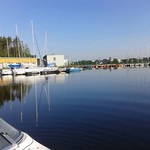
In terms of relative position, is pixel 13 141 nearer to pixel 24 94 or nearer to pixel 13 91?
pixel 24 94

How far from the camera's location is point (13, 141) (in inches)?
186

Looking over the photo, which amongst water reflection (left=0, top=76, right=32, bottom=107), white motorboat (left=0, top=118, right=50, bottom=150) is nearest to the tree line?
water reflection (left=0, top=76, right=32, bottom=107)

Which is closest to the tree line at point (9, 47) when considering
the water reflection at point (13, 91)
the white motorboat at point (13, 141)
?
the water reflection at point (13, 91)

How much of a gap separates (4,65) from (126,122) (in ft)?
298

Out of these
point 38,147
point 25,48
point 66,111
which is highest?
point 25,48

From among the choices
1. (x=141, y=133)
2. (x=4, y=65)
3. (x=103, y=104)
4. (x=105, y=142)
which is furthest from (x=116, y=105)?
(x=4, y=65)

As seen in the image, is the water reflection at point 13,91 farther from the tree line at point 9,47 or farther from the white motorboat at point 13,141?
the tree line at point 9,47

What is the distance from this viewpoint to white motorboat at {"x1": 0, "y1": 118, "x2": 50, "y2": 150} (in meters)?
4.54

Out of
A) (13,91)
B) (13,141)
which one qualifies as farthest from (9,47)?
(13,141)

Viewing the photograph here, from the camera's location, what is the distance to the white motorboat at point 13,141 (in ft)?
14.9

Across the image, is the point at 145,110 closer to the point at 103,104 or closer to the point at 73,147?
the point at 103,104

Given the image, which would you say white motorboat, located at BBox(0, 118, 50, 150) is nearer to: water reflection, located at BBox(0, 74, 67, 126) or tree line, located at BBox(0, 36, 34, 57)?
water reflection, located at BBox(0, 74, 67, 126)

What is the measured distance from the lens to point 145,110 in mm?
16703

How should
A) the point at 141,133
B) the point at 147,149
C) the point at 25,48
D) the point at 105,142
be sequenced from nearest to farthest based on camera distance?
the point at 147,149 → the point at 105,142 → the point at 141,133 → the point at 25,48
